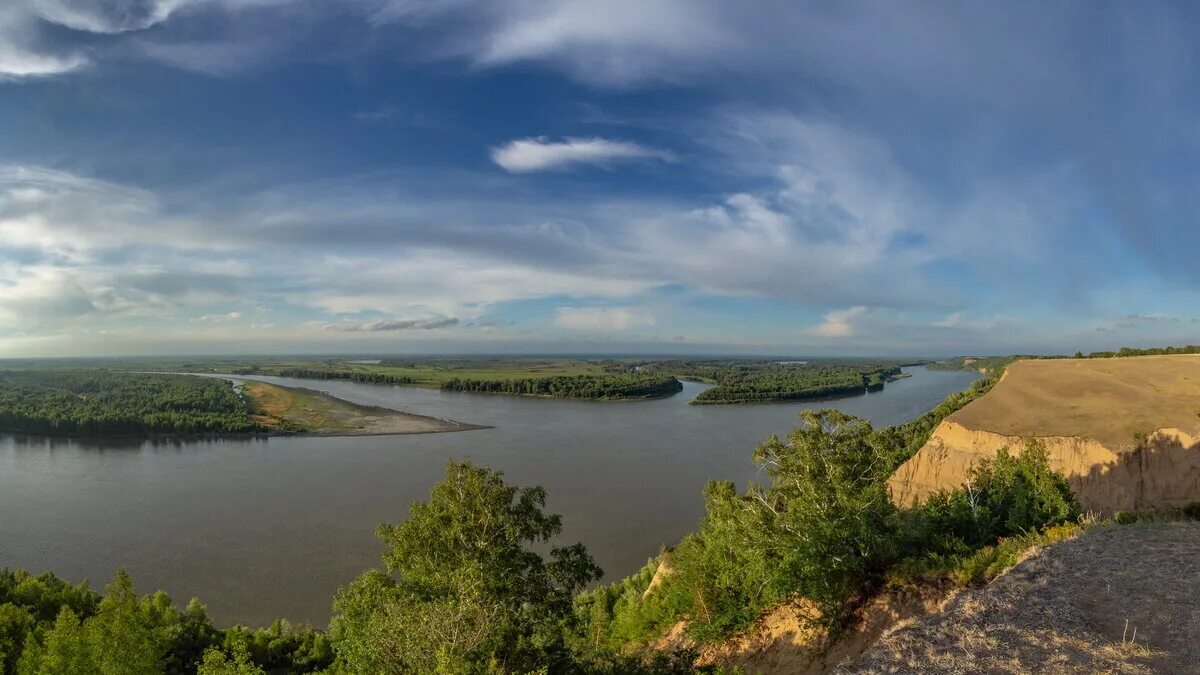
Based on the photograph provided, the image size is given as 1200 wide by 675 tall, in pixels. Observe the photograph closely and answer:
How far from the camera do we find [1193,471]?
1369 centimetres

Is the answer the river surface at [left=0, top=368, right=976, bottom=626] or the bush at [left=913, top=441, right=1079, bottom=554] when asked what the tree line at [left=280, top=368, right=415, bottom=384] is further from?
the bush at [left=913, top=441, right=1079, bottom=554]

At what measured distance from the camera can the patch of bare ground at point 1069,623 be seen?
18.3 feet

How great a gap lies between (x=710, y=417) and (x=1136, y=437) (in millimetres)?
46126

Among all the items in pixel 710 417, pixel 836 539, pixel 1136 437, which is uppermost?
pixel 1136 437

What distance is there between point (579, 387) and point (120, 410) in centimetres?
5311

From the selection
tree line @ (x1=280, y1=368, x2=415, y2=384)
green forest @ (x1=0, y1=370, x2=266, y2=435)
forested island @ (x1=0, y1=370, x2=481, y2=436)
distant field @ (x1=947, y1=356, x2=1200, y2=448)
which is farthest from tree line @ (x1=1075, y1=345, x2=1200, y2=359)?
tree line @ (x1=280, y1=368, x2=415, y2=384)

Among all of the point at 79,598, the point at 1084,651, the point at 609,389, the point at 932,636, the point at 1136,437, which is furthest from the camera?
the point at 609,389

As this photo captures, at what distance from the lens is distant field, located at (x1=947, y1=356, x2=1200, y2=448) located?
605 inches

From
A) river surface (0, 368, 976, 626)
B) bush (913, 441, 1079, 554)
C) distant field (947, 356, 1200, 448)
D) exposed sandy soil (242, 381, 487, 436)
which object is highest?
distant field (947, 356, 1200, 448)

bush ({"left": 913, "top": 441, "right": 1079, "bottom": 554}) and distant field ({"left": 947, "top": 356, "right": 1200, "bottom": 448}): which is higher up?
distant field ({"left": 947, "top": 356, "right": 1200, "bottom": 448})

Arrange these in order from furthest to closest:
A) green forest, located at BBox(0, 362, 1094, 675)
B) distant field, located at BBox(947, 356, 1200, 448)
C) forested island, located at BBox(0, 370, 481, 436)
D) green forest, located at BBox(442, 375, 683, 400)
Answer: green forest, located at BBox(442, 375, 683, 400) < forested island, located at BBox(0, 370, 481, 436) < distant field, located at BBox(947, 356, 1200, 448) < green forest, located at BBox(0, 362, 1094, 675)

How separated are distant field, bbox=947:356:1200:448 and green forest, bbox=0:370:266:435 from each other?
55.4 metres

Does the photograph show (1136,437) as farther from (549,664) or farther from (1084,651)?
(549,664)

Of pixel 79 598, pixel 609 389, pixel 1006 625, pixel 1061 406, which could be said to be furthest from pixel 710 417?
pixel 1006 625
